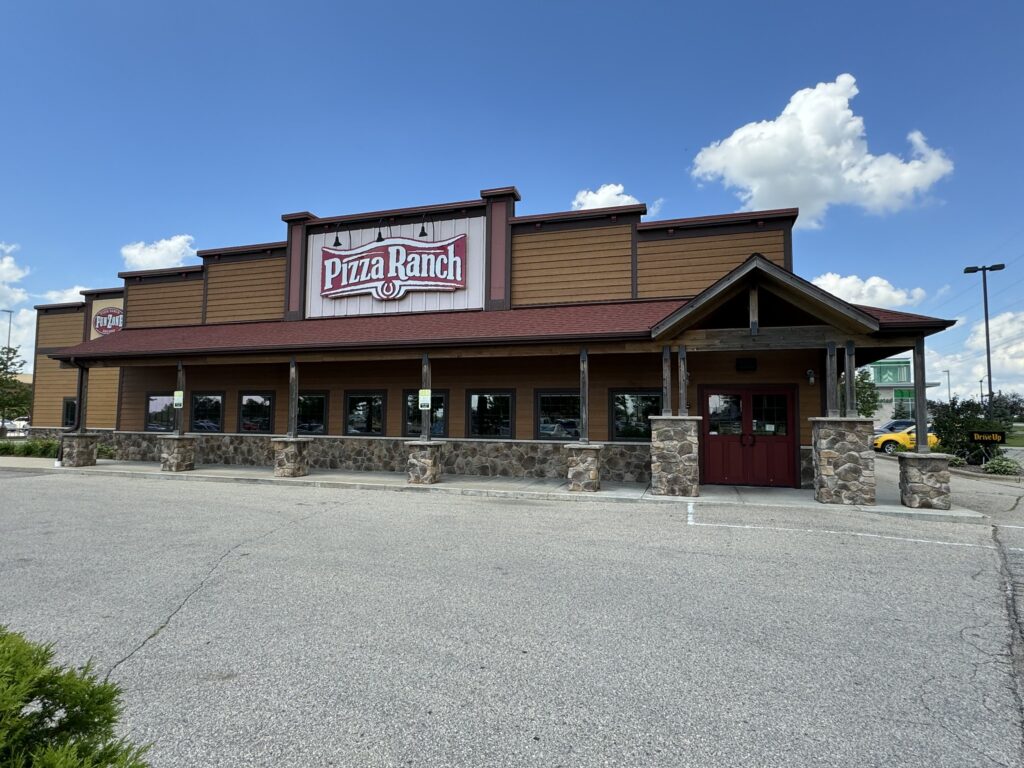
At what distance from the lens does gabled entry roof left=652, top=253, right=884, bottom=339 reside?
34.2ft

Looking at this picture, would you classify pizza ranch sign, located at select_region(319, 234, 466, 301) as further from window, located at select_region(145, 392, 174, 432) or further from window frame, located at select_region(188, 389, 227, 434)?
window, located at select_region(145, 392, 174, 432)

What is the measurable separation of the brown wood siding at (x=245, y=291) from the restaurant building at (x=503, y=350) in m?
0.05

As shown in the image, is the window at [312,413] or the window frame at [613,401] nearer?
the window frame at [613,401]

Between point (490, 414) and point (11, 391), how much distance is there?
25244mm

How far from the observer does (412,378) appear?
15633mm

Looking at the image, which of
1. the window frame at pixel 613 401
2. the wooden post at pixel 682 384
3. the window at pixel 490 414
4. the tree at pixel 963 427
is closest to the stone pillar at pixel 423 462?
the window at pixel 490 414

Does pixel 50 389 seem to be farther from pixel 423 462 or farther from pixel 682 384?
pixel 682 384

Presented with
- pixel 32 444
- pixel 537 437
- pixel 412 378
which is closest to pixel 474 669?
pixel 537 437

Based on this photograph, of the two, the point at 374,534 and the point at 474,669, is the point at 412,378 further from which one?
the point at 474,669

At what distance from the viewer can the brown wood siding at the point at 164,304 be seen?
19.1 metres

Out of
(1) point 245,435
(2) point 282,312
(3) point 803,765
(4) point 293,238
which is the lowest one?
(3) point 803,765

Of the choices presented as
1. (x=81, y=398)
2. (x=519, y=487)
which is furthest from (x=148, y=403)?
(x=519, y=487)

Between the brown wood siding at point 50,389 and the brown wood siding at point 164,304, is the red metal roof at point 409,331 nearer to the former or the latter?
the brown wood siding at point 164,304

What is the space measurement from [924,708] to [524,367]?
38.2 feet
